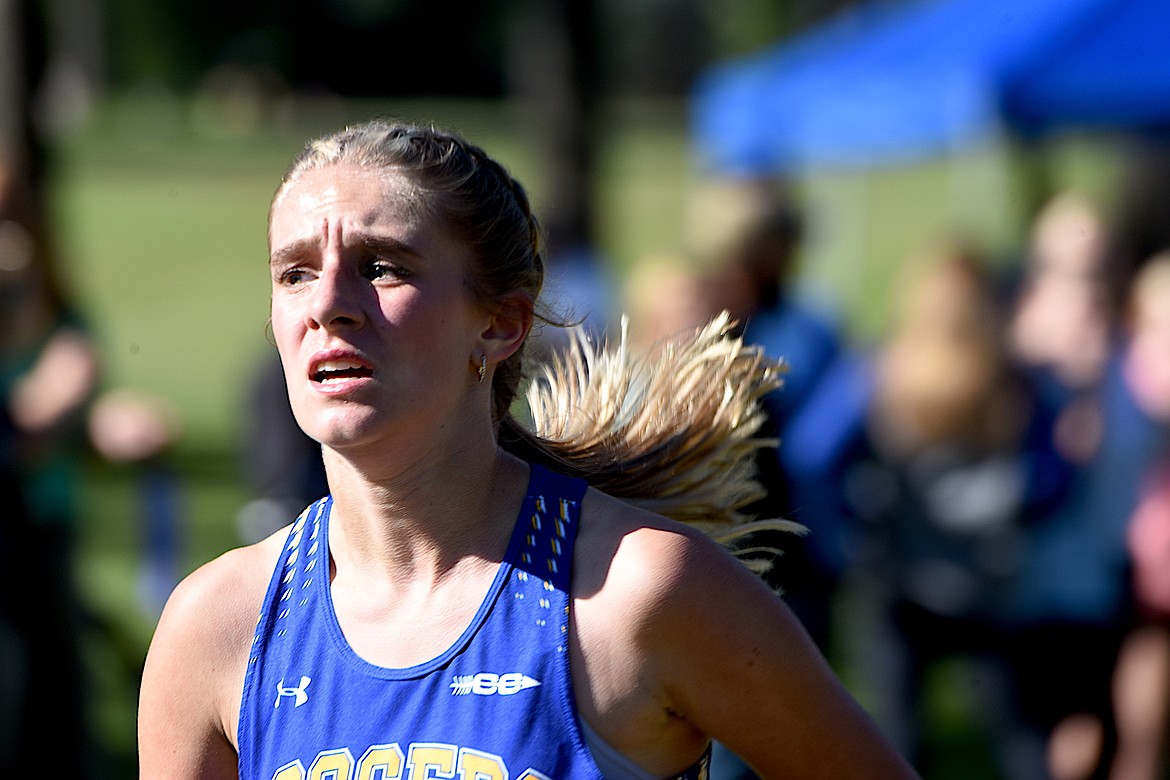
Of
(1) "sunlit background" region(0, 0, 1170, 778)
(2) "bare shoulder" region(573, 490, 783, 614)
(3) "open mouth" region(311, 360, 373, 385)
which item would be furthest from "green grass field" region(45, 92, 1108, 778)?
(2) "bare shoulder" region(573, 490, 783, 614)

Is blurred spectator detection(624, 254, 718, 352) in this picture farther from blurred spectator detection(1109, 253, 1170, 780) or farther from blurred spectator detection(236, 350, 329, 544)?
blurred spectator detection(1109, 253, 1170, 780)

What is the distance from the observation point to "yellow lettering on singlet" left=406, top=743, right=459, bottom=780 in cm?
199

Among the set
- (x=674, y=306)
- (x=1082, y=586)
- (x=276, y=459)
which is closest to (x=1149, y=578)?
(x=1082, y=586)

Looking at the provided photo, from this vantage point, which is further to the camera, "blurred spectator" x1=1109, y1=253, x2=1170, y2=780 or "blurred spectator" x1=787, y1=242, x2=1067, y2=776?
"blurred spectator" x1=787, y1=242, x2=1067, y2=776

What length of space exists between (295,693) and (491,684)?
30cm

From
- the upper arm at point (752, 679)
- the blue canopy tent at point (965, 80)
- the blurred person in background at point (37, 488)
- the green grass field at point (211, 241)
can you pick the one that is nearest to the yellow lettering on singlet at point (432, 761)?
the upper arm at point (752, 679)

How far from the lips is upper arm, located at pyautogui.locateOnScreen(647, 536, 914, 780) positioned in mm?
473

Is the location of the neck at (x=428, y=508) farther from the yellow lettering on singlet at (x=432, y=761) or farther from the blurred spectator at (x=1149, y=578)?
the blurred spectator at (x=1149, y=578)

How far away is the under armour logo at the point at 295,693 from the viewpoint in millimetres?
2117

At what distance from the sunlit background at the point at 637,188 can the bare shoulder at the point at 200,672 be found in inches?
35.9

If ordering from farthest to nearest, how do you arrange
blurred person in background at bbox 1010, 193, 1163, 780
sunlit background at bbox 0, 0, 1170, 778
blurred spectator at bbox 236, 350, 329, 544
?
sunlit background at bbox 0, 0, 1170, 778 < blurred spectator at bbox 236, 350, 329, 544 < blurred person in background at bbox 1010, 193, 1163, 780

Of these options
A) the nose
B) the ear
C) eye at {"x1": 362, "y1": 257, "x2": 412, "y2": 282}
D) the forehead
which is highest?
the forehead

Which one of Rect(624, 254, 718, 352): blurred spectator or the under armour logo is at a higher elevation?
Rect(624, 254, 718, 352): blurred spectator

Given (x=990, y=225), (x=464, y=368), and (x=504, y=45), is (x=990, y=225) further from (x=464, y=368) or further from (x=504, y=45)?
(x=504, y=45)
